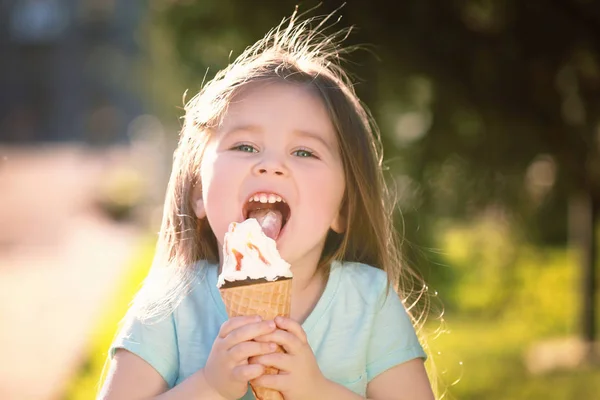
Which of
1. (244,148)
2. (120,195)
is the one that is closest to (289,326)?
(244,148)

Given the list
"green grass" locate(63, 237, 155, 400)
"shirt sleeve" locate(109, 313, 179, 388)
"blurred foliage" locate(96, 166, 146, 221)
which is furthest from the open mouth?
Answer: "blurred foliage" locate(96, 166, 146, 221)

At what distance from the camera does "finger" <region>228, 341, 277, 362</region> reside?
1.94 m

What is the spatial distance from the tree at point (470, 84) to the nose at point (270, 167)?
2.12 meters

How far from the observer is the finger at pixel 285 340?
196cm

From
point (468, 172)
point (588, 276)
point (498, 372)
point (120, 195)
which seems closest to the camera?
point (468, 172)

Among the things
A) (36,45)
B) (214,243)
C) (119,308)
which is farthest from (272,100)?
(36,45)

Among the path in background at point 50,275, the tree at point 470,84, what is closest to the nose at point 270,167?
the tree at point 470,84

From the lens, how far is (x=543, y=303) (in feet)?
26.0

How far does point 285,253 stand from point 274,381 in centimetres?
35

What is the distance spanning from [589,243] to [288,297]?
4773mm

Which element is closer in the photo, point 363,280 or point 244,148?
point 244,148

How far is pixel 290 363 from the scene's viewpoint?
6.50 ft

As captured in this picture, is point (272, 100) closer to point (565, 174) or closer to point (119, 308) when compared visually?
point (565, 174)

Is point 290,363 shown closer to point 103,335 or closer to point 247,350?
point 247,350
